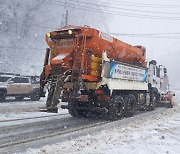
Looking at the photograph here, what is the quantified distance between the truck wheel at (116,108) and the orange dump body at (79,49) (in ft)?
4.43

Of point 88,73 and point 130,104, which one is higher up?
point 88,73

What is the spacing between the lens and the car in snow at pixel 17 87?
20.5 m

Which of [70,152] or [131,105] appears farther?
[131,105]

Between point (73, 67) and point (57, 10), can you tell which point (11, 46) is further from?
point (73, 67)

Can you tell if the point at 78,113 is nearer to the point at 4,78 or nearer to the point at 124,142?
the point at 124,142

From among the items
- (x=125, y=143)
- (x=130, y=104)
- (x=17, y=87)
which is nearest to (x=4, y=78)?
(x=17, y=87)

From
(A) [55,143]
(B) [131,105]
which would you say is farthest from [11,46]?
(A) [55,143]

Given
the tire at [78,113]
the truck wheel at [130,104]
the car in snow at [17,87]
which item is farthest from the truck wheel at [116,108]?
the car in snow at [17,87]

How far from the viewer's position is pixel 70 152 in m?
7.51

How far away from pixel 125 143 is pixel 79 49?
15.6ft

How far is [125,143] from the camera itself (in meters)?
8.61

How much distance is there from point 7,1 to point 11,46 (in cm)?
607

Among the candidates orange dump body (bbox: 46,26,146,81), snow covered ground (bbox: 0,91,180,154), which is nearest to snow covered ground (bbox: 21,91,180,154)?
snow covered ground (bbox: 0,91,180,154)

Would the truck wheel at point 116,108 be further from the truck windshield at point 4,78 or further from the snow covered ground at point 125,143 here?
the truck windshield at point 4,78
